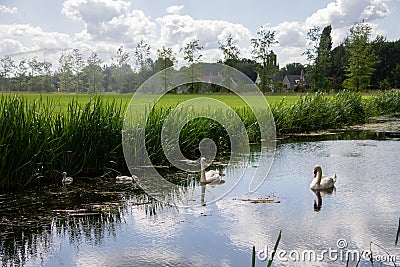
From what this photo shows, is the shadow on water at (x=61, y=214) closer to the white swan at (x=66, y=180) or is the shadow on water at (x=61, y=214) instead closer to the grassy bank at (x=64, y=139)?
the white swan at (x=66, y=180)

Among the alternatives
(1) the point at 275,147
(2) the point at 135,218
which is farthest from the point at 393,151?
(2) the point at 135,218

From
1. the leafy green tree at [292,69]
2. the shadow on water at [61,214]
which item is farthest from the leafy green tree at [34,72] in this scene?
the leafy green tree at [292,69]

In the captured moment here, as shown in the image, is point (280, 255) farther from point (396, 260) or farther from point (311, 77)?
point (311, 77)

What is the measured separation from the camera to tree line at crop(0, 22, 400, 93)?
13625mm

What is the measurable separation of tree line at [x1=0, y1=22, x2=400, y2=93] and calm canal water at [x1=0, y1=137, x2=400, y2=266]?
353cm

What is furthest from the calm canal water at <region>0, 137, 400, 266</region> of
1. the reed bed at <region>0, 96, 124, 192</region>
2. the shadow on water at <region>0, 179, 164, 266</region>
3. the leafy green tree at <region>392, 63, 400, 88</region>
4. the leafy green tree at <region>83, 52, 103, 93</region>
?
the leafy green tree at <region>392, 63, 400, 88</region>

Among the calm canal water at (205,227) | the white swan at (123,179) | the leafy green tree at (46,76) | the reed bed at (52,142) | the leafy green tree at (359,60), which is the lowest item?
the calm canal water at (205,227)

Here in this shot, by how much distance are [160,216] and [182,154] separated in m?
3.33

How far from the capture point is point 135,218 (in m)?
4.66

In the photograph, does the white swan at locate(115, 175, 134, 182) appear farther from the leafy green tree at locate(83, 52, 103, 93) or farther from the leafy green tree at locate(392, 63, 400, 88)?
the leafy green tree at locate(392, 63, 400, 88)

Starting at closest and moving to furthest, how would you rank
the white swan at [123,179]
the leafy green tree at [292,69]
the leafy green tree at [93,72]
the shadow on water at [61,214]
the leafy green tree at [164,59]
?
the shadow on water at [61,214] → the white swan at [123,179] → the leafy green tree at [93,72] → the leafy green tree at [164,59] → the leafy green tree at [292,69]

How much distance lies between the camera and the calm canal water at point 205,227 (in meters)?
3.68

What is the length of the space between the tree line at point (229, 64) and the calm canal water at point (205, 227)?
353 centimetres

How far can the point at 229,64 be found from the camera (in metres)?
29.5
